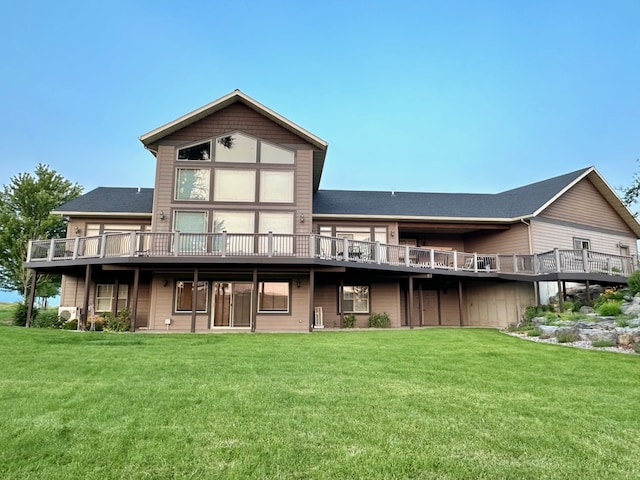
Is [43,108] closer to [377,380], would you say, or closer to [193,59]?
[193,59]

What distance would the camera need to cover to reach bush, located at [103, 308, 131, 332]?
14328 mm

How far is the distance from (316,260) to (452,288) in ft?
27.9

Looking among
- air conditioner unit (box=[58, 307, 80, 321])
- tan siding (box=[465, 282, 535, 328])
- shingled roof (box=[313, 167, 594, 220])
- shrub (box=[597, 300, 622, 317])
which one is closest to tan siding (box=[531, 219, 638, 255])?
shingled roof (box=[313, 167, 594, 220])

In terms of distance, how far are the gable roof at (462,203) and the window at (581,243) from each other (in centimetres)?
246

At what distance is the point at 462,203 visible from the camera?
2064 cm

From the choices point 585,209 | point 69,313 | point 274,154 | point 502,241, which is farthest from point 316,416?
point 585,209

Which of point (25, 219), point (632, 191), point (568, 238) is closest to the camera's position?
point (568, 238)

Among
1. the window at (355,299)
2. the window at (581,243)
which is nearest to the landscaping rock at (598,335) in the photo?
the window at (355,299)

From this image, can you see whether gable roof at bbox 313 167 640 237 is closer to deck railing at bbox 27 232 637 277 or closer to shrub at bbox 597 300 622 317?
deck railing at bbox 27 232 637 277

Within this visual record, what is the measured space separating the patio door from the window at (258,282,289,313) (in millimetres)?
448

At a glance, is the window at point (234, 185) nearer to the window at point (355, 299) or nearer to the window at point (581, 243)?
the window at point (355, 299)

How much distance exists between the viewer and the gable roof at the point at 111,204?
1703cm

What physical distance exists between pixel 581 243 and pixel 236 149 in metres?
16.2

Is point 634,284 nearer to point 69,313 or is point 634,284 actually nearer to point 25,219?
point 69,313
